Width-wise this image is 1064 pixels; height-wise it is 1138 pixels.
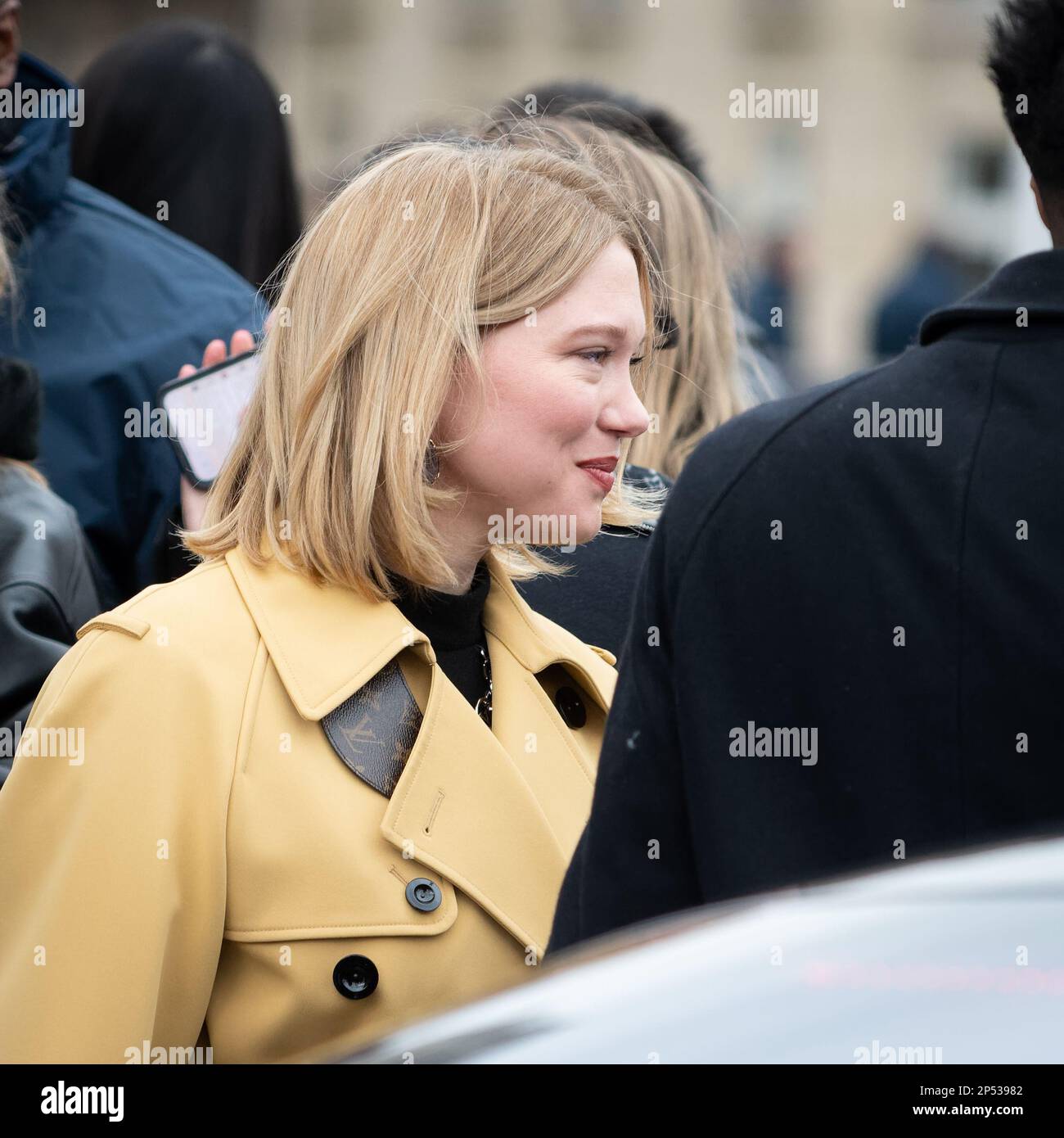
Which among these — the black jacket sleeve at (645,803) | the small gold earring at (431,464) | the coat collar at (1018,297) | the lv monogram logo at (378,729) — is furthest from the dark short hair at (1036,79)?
the lv monogram logo at (378,729)

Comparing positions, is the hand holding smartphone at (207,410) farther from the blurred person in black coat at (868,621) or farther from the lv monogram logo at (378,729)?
the blurred person in black coat at (868,621)

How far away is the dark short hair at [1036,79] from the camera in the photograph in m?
1.92

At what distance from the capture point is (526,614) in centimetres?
269

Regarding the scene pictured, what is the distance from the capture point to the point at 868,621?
184cm

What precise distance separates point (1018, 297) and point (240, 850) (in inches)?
43.7

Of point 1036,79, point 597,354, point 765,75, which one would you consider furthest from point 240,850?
Result: point 765,75

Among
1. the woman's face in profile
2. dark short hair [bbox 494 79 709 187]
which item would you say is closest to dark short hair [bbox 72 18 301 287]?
dark short hair [bbox 494 79 709 187]

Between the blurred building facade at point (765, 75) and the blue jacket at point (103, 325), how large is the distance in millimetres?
22244

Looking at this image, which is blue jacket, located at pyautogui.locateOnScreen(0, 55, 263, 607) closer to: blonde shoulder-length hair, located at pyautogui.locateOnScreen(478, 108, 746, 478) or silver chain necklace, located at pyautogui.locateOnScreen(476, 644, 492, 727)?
blonde shoulder-length hair, located at pyautogui.locateOnScreen(478, 108, 746, 478)

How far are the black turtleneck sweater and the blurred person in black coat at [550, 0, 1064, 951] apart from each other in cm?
64

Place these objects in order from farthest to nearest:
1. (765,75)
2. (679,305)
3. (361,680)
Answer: (765,75)
(679,305)
(361,680)

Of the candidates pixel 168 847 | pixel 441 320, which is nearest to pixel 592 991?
pixel 168 847

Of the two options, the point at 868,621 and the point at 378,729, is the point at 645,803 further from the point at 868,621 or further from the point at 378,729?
the point at 378,729

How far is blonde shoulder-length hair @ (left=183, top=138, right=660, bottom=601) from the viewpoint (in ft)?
8.09
